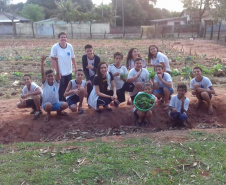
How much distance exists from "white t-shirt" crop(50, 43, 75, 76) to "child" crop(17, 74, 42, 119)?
710 mm

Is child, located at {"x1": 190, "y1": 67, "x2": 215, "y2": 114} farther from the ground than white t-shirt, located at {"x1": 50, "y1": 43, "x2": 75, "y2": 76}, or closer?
closer

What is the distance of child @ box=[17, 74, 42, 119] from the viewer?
17.4ft

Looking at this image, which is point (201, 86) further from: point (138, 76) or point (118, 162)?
point (118, 162)

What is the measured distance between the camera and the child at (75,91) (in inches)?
214

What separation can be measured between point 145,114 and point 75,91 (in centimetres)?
147

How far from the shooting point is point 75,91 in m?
5.42

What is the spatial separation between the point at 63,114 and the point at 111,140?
163cm

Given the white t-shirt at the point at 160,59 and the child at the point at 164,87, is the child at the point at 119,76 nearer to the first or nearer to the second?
the child at the point at 164,87

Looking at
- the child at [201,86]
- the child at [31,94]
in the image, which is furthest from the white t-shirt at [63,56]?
the child at [201,86]

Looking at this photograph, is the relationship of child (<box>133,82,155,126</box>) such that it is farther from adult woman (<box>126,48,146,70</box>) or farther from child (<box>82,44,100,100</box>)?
child (<box>82,44,100,100</box>)

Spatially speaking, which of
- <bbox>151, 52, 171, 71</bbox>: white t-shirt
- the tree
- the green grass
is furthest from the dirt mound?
the tree

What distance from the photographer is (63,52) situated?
5.77 m

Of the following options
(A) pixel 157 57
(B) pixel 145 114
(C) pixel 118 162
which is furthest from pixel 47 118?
(A) pixel 157 57

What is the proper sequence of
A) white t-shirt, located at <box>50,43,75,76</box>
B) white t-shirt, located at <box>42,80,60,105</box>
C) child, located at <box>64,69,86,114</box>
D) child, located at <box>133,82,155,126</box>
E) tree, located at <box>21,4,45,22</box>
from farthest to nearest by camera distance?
tree, located at <box>21,4,45,22</box>, white t-shirt, located at <box>50,43,75,76</box>, child, located at <box>64,69,86,114</box>, white t-shirt, located at <box>42,80,60,105</box>, child, located at <box>133,82,155,126</box>
